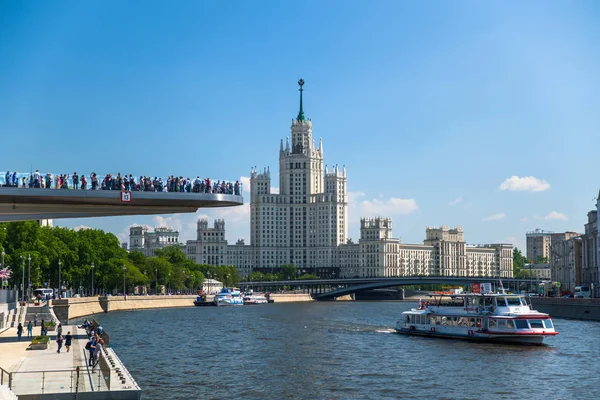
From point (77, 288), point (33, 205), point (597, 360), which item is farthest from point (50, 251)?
point (597, 360)

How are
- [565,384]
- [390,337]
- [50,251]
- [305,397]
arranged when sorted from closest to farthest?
[305,397] < [565,384] < [390,337] < [50,251]

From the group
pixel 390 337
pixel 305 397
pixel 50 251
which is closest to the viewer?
pixel 305 397

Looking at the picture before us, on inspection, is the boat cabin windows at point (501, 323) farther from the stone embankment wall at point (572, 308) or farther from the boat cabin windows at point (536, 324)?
the stone embankment wall at point (572, 308)

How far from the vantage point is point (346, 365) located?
230 ft

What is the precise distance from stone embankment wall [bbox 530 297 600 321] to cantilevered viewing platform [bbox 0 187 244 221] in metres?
70.4

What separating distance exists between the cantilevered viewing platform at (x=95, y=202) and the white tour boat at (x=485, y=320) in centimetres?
2901

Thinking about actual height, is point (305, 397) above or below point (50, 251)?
below

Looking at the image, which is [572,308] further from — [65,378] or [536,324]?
[65,378]

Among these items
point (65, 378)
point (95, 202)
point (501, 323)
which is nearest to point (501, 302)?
point (501, 323)

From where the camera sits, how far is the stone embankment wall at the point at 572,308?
417ft

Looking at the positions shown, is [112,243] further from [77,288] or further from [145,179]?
[145,179]

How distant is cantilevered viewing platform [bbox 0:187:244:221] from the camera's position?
217 feet

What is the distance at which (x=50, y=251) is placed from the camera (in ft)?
469

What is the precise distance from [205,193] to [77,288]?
10384 cm
